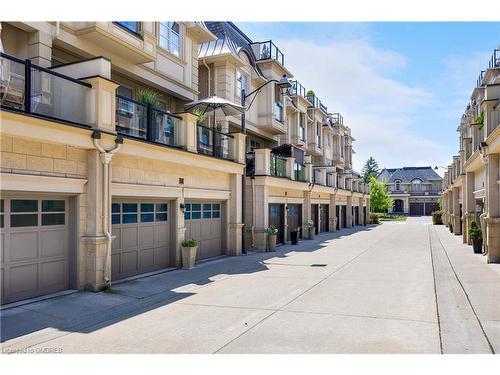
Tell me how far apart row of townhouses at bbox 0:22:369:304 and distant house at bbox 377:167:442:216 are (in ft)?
236

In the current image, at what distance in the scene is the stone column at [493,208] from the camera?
49.8ft

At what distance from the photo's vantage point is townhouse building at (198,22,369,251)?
64.7ft

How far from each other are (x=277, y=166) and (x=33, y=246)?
14.1m

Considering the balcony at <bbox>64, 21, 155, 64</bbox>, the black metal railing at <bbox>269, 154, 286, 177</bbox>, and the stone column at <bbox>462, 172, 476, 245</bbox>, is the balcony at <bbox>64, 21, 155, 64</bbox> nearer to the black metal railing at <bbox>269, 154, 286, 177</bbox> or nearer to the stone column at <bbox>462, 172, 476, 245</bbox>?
the black metal railing at <bbox>269, 154, 286, 177</bbox>

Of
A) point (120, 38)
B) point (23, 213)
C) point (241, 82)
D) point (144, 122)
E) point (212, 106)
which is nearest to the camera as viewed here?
point (23, 213)

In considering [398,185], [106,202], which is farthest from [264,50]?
[398,185]

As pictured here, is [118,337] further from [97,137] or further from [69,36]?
[69,36]

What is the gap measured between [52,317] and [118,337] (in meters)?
1.84

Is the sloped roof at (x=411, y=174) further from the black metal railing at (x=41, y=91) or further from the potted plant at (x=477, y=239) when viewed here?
the black metal railing at (x=41, y=91)

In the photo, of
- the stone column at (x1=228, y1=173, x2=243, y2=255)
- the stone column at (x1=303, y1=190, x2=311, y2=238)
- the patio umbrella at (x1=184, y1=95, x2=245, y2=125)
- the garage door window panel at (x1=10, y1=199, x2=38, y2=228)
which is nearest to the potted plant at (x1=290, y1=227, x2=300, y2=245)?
the stone column at (x1=303, y1=190, x2=311, y2=238)

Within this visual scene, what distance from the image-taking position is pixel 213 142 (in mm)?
15594

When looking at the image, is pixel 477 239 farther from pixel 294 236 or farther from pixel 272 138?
pixel 272 138

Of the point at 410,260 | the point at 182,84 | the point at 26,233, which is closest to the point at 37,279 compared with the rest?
the point at 26,233

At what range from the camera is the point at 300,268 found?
1420cm
